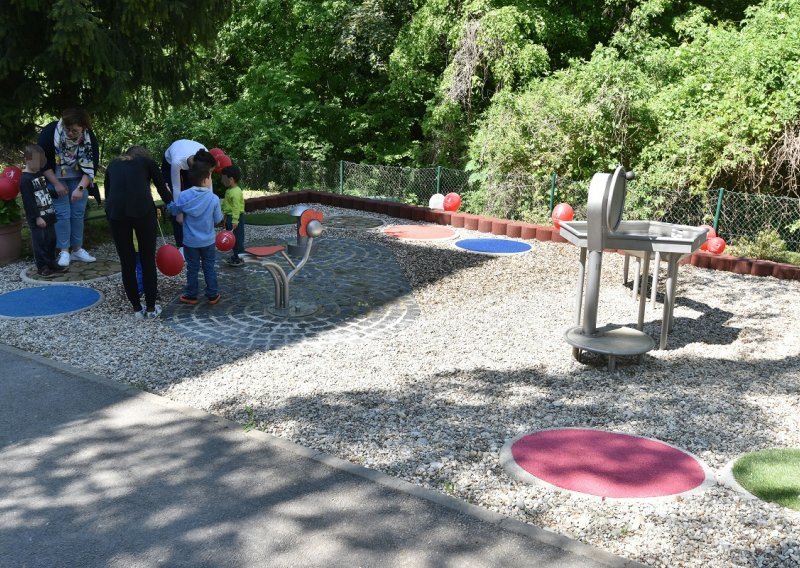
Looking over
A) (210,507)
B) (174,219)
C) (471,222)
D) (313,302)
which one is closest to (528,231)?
(471,222)

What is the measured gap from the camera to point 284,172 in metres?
17.6

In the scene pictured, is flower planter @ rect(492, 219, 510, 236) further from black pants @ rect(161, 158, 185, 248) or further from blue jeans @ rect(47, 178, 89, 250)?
blue jeans @ rect(47, 178, 89, 250)

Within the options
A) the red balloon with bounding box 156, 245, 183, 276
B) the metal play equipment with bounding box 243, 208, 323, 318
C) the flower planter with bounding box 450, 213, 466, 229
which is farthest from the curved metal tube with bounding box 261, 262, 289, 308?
the flower planter with bounding box 450, 213, 466, 229

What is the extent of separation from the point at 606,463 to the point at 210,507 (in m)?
2.41

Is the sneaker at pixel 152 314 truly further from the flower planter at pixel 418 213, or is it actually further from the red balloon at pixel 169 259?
the flower planter at pixel 418 213

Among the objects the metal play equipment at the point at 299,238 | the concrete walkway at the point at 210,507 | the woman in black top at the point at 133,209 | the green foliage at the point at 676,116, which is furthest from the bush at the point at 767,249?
the concrete walkway at the point at 210,507

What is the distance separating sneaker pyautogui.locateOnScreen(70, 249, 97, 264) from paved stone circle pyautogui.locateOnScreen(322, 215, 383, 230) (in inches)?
168

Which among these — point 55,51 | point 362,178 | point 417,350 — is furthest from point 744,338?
point 362,178

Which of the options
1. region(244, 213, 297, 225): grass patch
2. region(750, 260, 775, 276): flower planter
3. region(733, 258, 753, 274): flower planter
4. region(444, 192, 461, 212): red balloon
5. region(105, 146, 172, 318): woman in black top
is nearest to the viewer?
region(105, 146, 172, 318): woman in black top

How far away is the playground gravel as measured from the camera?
4059 mm

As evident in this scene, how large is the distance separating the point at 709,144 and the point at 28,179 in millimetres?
10023

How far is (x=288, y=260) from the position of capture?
306 inches

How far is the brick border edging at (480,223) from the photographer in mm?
10250

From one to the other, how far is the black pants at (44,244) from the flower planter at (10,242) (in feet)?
2.87
